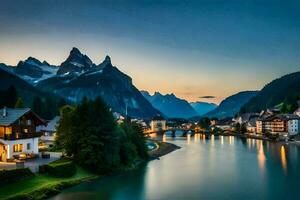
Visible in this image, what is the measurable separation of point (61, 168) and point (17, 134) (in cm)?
750

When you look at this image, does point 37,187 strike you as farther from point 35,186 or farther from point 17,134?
point 17,134

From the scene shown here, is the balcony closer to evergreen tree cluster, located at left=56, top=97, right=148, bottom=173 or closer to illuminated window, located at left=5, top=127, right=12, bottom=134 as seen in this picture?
illuminated window, located at left=5, top=127, right=12, bottom=134

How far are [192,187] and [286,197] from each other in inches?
450

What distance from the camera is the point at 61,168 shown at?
4753 cm

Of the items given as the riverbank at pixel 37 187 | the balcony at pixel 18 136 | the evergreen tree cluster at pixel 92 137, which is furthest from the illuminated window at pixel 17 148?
the evergreen tree cluster at pixel 92 137

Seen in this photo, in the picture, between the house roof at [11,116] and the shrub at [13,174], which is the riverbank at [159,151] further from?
the shrub at [13,174]

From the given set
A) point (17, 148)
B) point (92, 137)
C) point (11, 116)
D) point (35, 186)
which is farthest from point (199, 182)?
point (11, 116)

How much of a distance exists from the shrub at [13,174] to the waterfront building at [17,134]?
6.77m

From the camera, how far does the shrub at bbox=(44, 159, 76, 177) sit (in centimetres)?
4582

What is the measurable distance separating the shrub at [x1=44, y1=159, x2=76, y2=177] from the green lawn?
0.70 m

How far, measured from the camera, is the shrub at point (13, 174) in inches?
1490

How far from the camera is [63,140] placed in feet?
192

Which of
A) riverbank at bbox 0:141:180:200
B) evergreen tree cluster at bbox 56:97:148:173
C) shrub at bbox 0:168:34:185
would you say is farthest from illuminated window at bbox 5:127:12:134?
evergreen tree cluster at bbox 56:97:148:173

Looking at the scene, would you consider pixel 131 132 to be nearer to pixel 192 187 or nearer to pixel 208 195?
pixel 192 187
